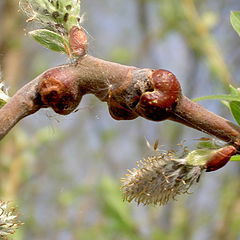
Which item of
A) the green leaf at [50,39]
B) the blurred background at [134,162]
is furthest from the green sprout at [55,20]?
the blurred background at [134,162]

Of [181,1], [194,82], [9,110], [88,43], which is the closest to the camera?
[9,110]

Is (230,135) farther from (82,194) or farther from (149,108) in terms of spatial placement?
(82,194)

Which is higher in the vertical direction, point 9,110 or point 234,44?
point 234,44

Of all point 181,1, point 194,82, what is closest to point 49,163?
point 194,82

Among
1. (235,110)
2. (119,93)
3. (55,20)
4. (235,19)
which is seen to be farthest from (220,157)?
(55,20)

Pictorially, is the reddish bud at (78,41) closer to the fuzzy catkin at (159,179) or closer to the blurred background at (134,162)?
the fuzzy catkin at (159,179)

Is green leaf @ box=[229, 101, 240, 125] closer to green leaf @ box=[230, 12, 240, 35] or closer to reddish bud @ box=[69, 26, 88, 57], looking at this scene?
green leaf @ box=[230, 12, 240, 35]

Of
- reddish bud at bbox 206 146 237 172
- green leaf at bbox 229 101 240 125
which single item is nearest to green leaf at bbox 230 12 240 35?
green leaf at bbox 229 101 240 125
